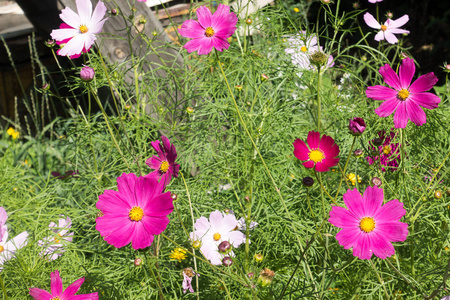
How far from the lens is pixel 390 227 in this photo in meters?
0.78

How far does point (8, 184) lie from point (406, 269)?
1267 millimetres

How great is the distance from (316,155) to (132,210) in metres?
0.35

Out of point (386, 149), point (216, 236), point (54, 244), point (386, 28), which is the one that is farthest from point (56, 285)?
point (386, 28)

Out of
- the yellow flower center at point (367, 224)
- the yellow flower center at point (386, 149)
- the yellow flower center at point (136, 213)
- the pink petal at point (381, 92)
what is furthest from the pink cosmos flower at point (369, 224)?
the yellow flower center at point (386, 149)

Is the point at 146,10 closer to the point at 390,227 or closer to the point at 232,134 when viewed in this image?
the point at 232,134

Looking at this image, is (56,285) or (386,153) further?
(386,153)

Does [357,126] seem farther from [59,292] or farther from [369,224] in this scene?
[59,292]

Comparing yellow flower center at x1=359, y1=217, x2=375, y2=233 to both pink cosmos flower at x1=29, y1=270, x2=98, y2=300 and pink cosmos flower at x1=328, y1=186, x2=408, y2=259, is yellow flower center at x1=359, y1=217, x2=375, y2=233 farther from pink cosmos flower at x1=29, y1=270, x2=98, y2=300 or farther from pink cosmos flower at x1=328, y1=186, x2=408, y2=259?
pink cosmos flower at x1=29, y1=270, x2=98, y2=300

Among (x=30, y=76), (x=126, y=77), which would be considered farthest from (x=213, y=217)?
(x=30, y=76)

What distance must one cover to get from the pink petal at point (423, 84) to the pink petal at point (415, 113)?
31 millimetres

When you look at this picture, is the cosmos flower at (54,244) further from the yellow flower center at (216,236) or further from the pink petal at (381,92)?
the pink petal at (381,92)

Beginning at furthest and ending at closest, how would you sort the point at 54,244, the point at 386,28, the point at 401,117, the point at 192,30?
the point at 386,28 → the point at 54,244 → the point at 192,30 → the point at 401,117

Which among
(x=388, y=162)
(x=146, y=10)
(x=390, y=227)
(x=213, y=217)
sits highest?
(x=146, y=10)

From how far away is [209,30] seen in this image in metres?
0.97
